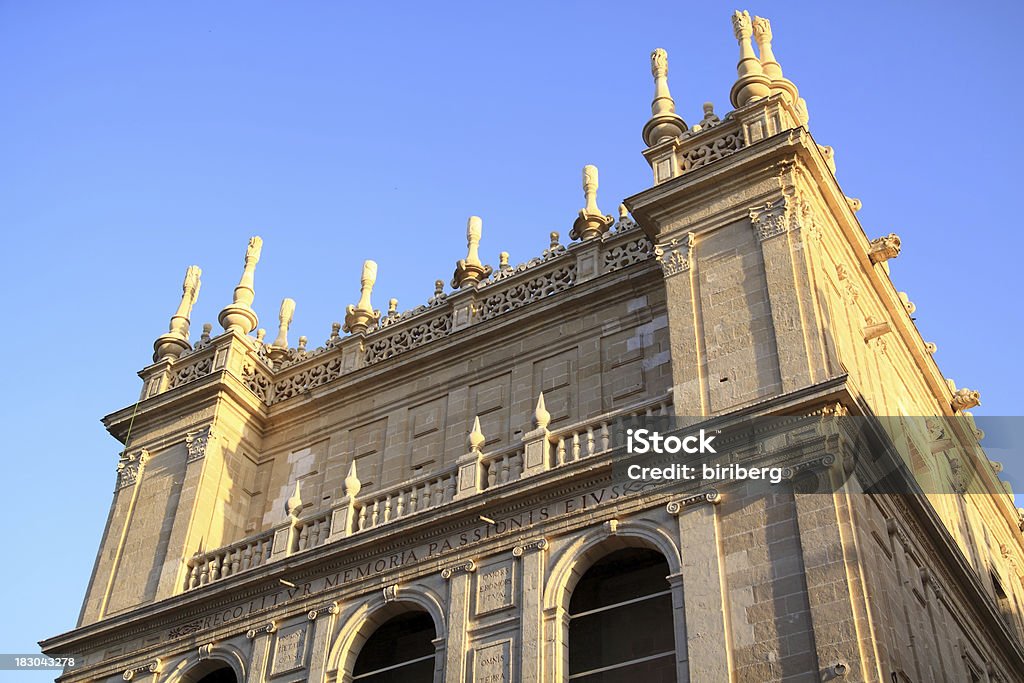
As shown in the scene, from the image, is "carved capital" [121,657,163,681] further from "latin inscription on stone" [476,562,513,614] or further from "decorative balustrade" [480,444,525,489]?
"decorative balustrade" [480,444,525,489]

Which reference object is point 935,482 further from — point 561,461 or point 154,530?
point 154,530

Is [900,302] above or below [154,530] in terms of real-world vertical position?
above

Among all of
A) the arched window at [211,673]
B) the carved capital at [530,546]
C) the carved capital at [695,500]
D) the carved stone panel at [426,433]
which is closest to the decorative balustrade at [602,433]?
the carved capital at [530,546]

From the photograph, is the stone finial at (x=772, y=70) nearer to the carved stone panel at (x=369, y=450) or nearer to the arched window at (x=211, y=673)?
the carved stone panel at (x=369, y=450)

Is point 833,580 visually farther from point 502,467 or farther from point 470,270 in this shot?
point 470,270

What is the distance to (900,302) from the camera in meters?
26.2

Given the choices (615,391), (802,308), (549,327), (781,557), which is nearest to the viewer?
(781,557)

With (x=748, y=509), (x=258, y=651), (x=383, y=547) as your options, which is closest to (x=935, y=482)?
(x=748, y=509)

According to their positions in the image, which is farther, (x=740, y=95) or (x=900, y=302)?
(x=900, y=302)

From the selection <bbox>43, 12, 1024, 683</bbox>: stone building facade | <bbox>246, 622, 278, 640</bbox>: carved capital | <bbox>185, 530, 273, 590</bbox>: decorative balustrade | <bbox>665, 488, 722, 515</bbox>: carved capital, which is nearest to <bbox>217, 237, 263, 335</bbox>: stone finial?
<bbox>43, 12, 1024, 683</bbox>: stone building facade

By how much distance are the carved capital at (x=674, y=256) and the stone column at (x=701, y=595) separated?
15.4 ft

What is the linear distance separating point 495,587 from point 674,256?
6496mm

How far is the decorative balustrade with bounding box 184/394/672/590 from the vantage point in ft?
67.4

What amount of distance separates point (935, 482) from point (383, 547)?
11.1 metres
